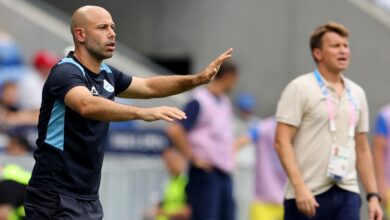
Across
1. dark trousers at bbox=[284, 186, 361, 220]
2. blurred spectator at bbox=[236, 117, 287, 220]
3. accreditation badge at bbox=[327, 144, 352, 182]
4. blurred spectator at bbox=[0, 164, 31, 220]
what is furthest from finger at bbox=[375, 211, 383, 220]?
blurred spectator at bbox=[236, 117, 287, 220]

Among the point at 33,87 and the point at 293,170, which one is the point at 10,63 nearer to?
the point at 33,87

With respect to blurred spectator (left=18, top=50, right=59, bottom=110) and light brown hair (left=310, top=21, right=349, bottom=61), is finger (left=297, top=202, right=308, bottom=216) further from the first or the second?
blurred spectator (left=18, top=50, right=59, bottom=110)

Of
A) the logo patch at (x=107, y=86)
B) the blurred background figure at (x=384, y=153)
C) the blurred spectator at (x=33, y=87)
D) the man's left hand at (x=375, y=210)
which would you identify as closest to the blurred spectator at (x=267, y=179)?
the blurred background figure at (x=384, y=153)

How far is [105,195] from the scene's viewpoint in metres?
13.6

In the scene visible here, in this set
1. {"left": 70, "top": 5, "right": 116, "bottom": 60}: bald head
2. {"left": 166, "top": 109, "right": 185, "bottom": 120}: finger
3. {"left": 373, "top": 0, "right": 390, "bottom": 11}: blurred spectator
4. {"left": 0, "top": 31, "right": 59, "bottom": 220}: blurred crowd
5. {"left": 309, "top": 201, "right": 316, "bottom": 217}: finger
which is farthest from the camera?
{"left": 373, "top": 0, "right": 390, "bottom": 11}: blurred spectator

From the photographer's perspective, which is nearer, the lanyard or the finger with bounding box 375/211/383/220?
the lanyard

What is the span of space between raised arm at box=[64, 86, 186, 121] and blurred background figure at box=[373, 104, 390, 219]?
5400 millimetres

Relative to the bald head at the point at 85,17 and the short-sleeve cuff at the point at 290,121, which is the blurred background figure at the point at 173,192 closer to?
the short-sleeve cuff at the point at 290,121

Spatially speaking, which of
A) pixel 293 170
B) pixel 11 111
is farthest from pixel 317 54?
pixel 11 111

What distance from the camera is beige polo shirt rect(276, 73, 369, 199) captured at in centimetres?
977

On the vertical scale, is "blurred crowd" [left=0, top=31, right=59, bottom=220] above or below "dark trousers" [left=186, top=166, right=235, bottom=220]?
above

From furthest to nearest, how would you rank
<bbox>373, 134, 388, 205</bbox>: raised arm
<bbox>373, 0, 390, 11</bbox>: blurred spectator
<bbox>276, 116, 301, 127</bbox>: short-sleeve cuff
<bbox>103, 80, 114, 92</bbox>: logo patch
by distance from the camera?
<bbox>373, 0, 390, 11</bbox>: blurred spectator → <bbox>373, 134, 388, 205</bbox>: raised arm → <bbox>276, 116, 301, 127</bbox>: short-sleeve cuff → <bbox>103, 80, 114, 92</bbox>: logo patch

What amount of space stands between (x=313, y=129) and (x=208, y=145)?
3.65 m

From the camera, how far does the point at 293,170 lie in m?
9.59
